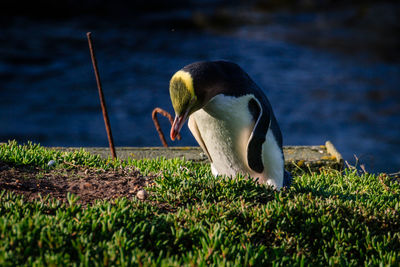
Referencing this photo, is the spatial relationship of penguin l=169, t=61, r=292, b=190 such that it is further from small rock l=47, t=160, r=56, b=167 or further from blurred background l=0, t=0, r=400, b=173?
blurred background l=0, t=0, r=400, b=173

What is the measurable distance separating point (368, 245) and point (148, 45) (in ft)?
68.0

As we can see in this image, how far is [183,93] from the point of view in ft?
13.5

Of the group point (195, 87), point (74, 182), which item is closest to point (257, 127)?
point (195, 87)

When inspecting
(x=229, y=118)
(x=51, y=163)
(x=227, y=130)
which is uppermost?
(x=229, y=118)

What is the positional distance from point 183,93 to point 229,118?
489 mm

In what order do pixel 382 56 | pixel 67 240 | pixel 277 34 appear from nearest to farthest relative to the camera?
pixel 67 240 → pixel 382 56 → pixel 277 34

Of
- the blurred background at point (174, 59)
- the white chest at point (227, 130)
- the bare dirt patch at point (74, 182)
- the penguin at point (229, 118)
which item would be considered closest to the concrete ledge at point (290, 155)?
the penguin at point (229, 118)

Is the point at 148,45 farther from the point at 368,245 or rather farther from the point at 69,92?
the point at 368,245

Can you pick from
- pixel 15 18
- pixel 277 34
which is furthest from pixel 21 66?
pixel 277 34

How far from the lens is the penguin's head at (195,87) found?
4133 mm

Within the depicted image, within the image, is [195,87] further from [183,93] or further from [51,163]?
[51,163]

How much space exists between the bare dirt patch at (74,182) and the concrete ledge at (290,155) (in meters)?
1.85

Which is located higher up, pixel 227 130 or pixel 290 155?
pixel 227 130

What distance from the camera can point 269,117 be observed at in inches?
178
